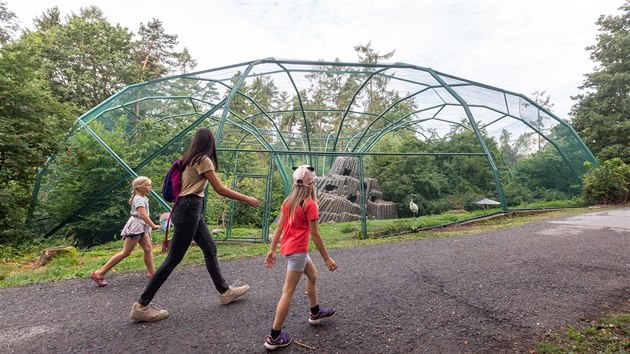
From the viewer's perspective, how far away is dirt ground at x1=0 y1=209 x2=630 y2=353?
7.95 feet

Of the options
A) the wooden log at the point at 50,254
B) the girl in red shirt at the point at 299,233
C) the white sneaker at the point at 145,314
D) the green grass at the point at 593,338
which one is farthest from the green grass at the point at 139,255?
the green grass at the point at 593,338

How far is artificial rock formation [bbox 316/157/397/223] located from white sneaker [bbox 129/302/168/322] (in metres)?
10.6

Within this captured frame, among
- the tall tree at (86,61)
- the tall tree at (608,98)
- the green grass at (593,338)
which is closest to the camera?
the green grass at (593,338)

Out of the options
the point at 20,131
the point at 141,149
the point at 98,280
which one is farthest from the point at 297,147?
the point at 98,280

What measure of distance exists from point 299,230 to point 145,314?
168 cm

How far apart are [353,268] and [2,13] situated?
22092 mm

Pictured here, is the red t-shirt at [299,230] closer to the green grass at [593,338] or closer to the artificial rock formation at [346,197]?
the green grass at [593,338]

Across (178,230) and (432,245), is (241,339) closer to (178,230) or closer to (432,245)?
(178,230)

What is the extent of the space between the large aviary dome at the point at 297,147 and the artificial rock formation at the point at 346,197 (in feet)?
2.55

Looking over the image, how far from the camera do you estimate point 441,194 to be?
14.6m

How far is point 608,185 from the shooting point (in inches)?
420

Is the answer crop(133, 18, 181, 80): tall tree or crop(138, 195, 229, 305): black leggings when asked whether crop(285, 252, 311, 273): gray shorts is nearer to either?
crop(138, 195, 229, 305): black leggings

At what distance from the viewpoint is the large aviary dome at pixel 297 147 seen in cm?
848

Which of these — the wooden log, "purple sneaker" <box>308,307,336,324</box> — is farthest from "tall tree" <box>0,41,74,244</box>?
"purple sneaker" <box>308,307,336,324</box>
